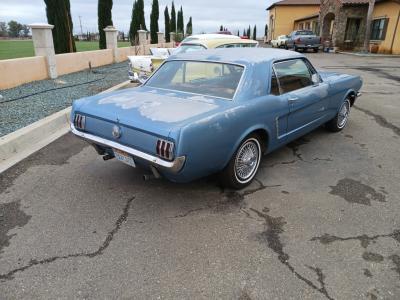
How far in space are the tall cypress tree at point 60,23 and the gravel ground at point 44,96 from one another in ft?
7.21

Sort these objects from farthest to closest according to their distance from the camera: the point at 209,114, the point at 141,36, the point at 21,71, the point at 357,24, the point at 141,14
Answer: the point at 357,24
the point at 141,14
the point at 141,36
the point at 21,71
the point at 209,114

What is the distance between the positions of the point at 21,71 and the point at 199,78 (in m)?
7.06

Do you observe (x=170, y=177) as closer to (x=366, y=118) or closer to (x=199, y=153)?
(x=199, y=153)

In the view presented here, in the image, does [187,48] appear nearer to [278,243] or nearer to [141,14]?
[278,243]

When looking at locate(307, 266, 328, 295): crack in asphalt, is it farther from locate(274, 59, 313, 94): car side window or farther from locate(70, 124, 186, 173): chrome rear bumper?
locate(274, 59, 313, 94): car side window

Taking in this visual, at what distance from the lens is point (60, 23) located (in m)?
12.9

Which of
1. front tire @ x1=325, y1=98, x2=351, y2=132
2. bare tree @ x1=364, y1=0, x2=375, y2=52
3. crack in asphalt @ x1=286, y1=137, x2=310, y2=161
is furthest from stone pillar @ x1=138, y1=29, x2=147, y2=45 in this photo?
crack in asphalt @ x1=286, y1=137, x2=310, y2=161

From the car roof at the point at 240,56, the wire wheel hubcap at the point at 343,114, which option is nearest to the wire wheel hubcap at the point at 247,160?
the car roof at the point at 240,56

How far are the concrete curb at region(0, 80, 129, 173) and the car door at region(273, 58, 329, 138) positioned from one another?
3641 mm

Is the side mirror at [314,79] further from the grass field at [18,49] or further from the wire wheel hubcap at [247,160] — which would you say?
the grass field at [18,49]

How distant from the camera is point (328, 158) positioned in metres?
4.73

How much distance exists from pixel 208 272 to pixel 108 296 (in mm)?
729

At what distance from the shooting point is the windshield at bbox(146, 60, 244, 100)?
3.76 metres

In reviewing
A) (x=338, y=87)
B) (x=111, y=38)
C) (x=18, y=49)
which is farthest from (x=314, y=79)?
(x=18, y=49)
